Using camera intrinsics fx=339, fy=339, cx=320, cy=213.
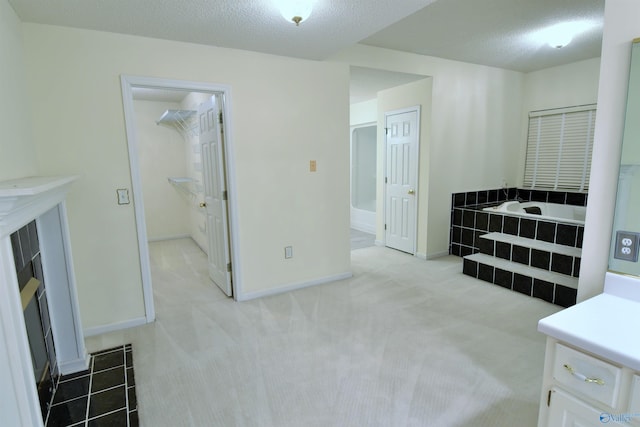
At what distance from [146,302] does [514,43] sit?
14.6 feet

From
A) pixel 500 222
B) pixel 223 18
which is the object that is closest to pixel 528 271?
pixel 500 222

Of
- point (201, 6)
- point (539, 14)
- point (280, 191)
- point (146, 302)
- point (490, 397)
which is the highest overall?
point (539, 14)

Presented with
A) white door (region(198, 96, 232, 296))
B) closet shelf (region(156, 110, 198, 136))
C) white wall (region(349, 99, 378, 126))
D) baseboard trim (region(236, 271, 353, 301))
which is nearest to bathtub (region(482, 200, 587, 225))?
baseboard trim (region(236, 271, 353, 301))

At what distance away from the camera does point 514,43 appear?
3629 millimetres

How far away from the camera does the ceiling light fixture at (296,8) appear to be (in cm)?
194

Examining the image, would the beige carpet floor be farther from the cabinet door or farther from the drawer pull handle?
the drawer pull handle

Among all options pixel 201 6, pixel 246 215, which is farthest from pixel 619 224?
pixel 246 215

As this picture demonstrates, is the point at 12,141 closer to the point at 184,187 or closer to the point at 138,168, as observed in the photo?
the point at 138,168

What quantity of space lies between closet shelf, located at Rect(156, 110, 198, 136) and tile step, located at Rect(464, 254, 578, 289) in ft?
13.4

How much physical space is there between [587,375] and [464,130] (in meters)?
3.98

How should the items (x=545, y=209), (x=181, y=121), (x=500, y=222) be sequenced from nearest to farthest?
(x=500, y=222)
(x=545, y=209)
(x=181, y=121)

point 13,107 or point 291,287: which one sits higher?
point 13,107

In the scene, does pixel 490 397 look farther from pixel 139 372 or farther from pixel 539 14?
pixel 539 14

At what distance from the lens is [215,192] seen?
341 cm
